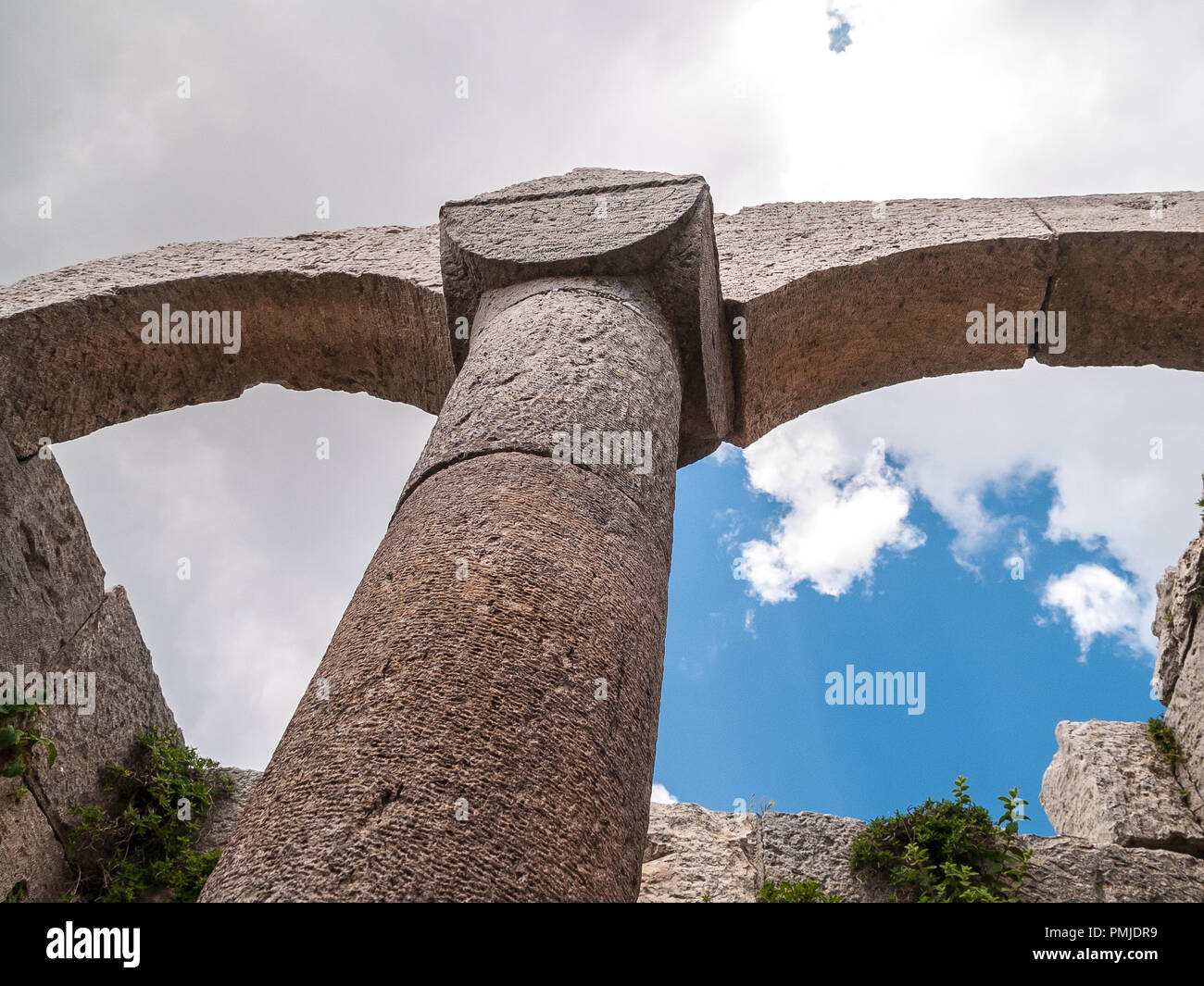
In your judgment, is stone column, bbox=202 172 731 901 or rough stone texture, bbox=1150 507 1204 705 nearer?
stone column, bbox=202 172 731 901

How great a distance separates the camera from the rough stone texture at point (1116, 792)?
3961 millimetres

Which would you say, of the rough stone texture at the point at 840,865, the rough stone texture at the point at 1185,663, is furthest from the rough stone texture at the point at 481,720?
the rough stone texture at the point at 1185,663

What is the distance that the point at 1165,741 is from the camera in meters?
4.41

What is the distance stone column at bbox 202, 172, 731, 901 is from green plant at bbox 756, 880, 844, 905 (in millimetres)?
1570

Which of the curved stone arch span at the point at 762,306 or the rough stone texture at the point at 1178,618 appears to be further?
the curved stone arch span at the point at 762,306

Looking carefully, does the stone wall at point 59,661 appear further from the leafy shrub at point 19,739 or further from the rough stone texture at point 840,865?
the rough stone texture at point 840,865

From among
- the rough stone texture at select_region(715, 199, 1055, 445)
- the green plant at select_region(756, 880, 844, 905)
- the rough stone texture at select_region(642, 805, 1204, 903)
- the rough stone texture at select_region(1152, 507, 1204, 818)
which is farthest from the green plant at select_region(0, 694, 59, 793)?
the rough stone texture at select_region(1152, 507, 1204, 818)

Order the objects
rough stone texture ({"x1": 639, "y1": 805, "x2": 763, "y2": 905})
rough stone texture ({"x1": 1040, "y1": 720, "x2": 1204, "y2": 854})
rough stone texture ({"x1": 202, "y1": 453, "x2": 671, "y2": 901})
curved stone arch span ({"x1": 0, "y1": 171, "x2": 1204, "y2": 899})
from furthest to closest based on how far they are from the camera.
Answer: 1. rough stone texture ({"x1": 1040, "y1": 720, "x2": 1204, "y2": 854})
2. rough stone texture ({"x1": 639, "y1": 805, "x2": 763, "y2": 905})
3. curved stone arch span ({"x1": 0, "y1": 171, "x2": 1204, "y2": 899})
4. rough stone texture ({"x1": 202, "y1": 453, "x2": 671, "y2": 901})

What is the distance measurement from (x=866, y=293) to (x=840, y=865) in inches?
101

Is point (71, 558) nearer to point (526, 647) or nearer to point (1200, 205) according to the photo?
point (526, 647)

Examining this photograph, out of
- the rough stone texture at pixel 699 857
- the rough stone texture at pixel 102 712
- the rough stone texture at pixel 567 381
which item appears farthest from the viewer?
the rough stone texture at pixel 102 712

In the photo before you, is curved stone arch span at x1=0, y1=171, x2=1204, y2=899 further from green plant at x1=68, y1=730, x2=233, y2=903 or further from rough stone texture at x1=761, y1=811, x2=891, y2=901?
rough stone texture at x1=761, y1=811, x2=891, y2=901

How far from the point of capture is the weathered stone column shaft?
5.44 ft

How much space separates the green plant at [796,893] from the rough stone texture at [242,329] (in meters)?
2.78
